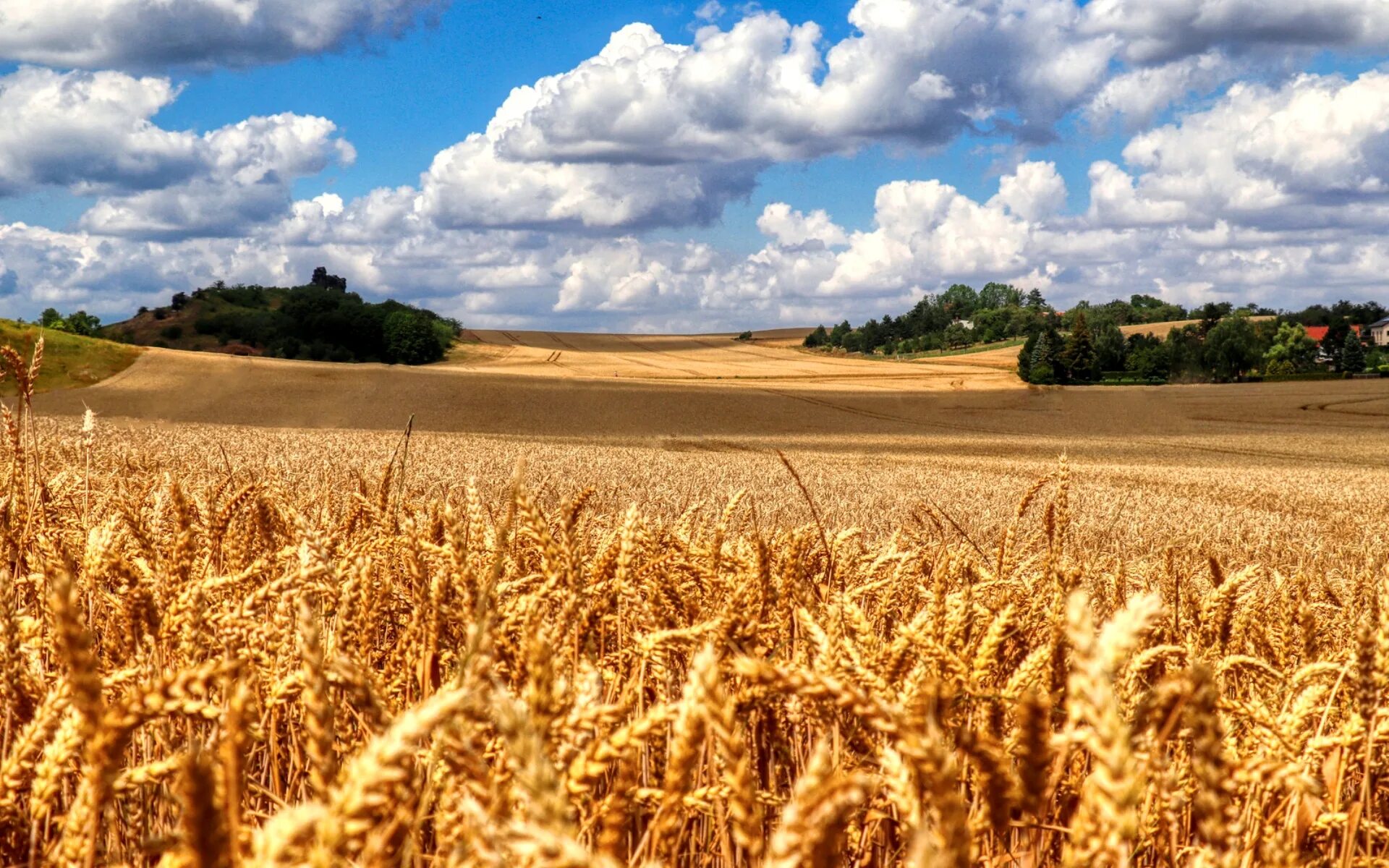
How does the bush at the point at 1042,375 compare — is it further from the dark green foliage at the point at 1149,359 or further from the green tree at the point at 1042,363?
the dark green foliage at the point at 1149,359

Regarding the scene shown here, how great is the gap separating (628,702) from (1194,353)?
95.9 meters

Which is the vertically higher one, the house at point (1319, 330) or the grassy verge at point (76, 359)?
the house at point (1319, 330)

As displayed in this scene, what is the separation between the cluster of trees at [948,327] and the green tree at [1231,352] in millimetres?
18836

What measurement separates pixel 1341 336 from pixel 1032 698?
12211 cm

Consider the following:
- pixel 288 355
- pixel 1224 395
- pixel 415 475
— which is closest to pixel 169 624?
pixel 415 475

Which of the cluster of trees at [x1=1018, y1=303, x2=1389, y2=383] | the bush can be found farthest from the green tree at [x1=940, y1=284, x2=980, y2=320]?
the bush

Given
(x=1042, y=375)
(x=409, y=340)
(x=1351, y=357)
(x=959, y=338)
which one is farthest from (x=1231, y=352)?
(x=409, y=340)

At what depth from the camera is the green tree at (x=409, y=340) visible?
8719 centimetres

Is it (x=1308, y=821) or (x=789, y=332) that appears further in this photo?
(x=789, y=332)

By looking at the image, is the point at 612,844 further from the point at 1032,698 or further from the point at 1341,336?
the point at 1341,336

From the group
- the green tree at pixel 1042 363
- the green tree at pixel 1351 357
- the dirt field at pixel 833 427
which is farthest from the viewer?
the green tree at pixel 1351 357

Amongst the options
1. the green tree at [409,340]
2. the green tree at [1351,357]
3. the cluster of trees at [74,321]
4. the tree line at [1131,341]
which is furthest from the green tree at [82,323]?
the green tree at [1351,357]

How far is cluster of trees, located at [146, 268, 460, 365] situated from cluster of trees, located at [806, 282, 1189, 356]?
45878 millimetres

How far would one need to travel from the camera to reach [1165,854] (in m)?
2.11
